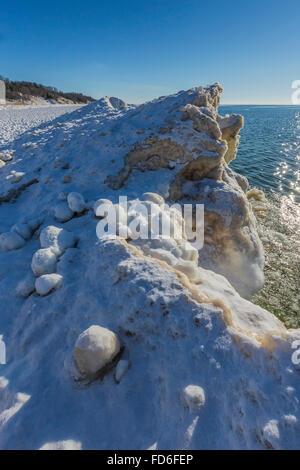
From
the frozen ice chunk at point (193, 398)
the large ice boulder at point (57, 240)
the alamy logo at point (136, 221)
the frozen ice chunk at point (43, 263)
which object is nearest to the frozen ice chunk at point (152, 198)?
the alamy logo at point (136, 221)

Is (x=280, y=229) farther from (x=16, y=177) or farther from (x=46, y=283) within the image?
(x=16, y=177)

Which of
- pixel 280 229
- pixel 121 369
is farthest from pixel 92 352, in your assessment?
pixel 280 229

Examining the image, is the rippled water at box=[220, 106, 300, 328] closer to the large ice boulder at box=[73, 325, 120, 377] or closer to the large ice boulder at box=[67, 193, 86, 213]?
the large ice boulder at box=[67, 193, 86, 213]

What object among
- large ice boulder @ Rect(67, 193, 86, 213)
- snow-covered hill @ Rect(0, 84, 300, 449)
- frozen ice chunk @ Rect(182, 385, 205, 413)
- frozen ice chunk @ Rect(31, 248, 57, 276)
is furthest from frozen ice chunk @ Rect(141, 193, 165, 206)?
frozen ice chunk @ Rect(182, 385, 205, 413)

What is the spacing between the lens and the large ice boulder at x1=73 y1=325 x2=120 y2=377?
1.81 metres

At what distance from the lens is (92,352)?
1.80m

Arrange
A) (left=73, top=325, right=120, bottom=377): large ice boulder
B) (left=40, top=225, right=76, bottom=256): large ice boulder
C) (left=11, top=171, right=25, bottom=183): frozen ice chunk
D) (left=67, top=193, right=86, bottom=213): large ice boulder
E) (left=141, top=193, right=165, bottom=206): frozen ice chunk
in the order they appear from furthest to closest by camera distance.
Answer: (left=11, top=171, right=25, bottom=183): frozen ice chunk → (left=141, top=193, right=165, bottom=206): frozen ice chunk → (left=67, top=193, right=86, bottom=213): large ice boulder → (left=40, top=225, right=76, bottom=256): large ice boulder → (left=73, top=325, right=120, bottom=377): large ice boulder

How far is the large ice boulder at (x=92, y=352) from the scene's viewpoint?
181cm

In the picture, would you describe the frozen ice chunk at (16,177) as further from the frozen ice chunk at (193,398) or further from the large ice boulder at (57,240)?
the frozen ice chunk at (193,398)

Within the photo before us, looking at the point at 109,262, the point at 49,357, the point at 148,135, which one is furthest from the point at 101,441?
the point at 148,135

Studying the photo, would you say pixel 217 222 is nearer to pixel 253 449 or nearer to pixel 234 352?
pixel 234 352

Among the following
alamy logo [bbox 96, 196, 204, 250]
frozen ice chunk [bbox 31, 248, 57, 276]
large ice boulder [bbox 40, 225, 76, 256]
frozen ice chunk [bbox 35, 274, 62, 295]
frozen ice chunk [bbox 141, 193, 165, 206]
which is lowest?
frozen ice chunk [bbox 35, 274, 62, 295]

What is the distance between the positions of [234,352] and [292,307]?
3854 mm

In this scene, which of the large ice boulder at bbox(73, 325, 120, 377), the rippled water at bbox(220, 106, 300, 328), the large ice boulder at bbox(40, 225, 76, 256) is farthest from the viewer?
the rippled water at bbox(220, 106, 300, 328)
